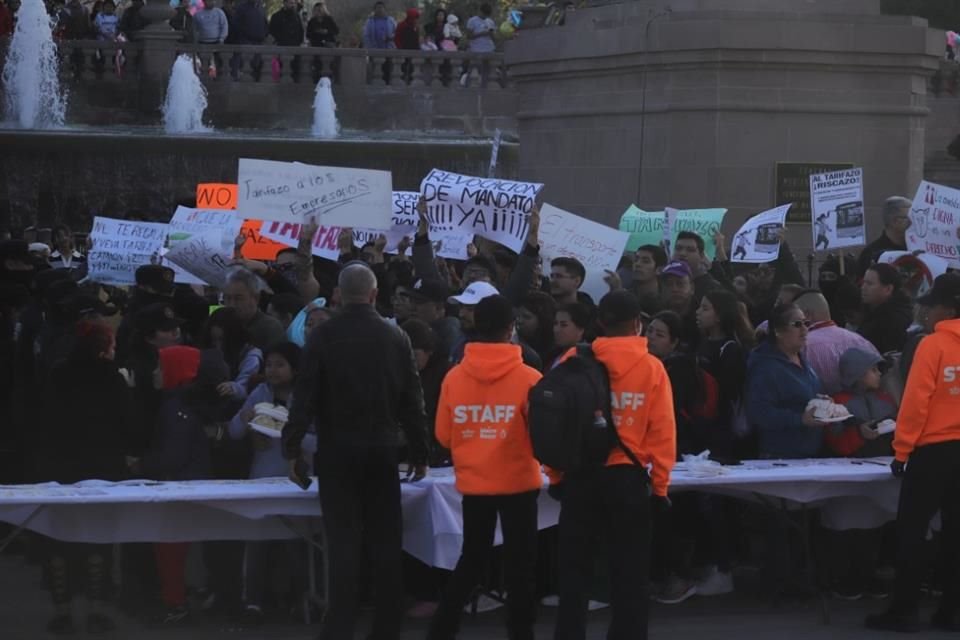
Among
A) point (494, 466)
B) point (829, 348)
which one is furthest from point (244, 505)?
point (829, 348)

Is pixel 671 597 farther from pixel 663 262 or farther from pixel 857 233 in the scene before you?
pixel 857 233

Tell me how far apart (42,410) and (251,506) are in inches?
55.0

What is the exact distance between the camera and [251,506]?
8.70 meters

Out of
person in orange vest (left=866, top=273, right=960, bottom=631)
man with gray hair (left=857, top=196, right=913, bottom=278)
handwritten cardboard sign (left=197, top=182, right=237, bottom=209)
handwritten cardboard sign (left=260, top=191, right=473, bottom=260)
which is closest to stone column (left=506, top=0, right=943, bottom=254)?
man with gray hair (left=857, top=196, right=913, bottom=278)

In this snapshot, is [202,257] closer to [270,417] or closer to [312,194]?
[312,194]

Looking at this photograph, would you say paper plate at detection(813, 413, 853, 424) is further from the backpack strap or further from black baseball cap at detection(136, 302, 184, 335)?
black baseball cap at detection(136, 302, 184, 335)

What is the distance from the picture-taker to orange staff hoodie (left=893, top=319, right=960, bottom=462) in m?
8.82

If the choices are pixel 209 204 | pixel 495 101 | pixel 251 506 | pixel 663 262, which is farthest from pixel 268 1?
pixel 251 506

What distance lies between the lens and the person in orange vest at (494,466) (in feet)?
26.9

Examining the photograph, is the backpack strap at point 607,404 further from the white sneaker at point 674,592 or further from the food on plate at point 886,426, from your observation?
the food on plate at point 886,426

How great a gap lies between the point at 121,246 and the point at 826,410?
5.88 meters

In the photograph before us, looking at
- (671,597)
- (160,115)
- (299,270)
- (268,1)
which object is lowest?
(671,597)

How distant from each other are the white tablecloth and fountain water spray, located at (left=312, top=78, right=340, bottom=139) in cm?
2324

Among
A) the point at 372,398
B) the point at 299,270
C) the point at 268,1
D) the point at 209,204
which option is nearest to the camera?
the point at 372,398
